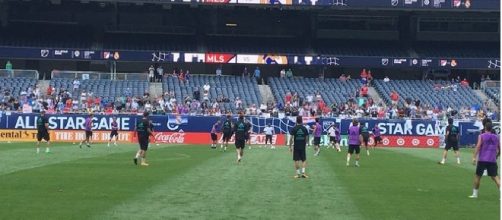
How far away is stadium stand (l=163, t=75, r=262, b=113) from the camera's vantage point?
56250mm

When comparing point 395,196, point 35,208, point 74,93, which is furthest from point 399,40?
point 35,208

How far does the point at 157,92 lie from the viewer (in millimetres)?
57750

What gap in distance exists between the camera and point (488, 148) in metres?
16.7

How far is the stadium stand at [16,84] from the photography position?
5344 centimetres

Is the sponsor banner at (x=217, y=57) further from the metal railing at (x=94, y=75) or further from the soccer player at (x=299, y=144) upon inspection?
the soccer player at (x=299, y=144)

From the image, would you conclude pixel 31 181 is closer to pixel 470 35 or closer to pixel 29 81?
pixel 29 81

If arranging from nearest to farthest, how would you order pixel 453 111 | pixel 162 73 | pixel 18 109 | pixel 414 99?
pixel 18 109 → pixel 453 111 → pixel 414 99 → pixel 162 73

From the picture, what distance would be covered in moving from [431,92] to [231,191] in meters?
44.6

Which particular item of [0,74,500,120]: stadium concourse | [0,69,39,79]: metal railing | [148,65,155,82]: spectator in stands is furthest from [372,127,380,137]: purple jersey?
[0,69,39,79]: metal railing

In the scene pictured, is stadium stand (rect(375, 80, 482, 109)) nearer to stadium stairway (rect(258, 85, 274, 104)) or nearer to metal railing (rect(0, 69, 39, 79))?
stadium stairway (rect(258, 85, 274, 104))

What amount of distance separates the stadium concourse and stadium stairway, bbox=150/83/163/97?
1.37 feet

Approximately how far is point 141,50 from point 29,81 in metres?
9.23

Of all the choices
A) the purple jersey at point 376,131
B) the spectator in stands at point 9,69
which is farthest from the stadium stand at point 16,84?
the purple jersey at point 376,131

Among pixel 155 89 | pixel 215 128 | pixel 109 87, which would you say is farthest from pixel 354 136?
pixel 155 89
